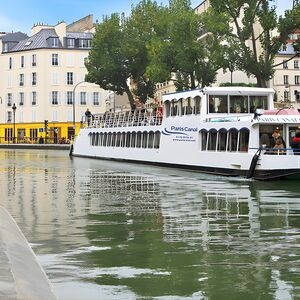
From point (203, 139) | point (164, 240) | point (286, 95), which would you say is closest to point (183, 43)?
point (203, 139)

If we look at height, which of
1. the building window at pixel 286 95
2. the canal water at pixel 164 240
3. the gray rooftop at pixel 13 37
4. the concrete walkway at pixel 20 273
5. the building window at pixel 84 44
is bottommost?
the canal water at pixel 164 240

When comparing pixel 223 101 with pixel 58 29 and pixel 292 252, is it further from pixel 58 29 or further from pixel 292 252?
pixel 58 29

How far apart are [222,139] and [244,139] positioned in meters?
1.84

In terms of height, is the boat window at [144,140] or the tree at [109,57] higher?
the tree at [109,57]

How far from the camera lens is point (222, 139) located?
30359mm

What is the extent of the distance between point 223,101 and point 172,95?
190 inches

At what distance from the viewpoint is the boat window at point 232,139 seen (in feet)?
96.1

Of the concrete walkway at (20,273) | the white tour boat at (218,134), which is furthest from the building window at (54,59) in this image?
the concrete walkway at (20,273)

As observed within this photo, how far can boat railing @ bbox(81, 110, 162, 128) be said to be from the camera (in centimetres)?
4181

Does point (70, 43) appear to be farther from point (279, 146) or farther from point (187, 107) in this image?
point (279, 146)

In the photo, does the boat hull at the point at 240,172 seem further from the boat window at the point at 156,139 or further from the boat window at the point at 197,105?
the boat window at the point at 197,105

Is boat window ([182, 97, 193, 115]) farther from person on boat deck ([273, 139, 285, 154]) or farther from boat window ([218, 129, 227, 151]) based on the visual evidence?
person on boat deck ([273, 139, 285, 154])

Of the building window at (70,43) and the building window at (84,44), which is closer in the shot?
the building window at (70,43)

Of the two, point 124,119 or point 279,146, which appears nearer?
point 279,146
